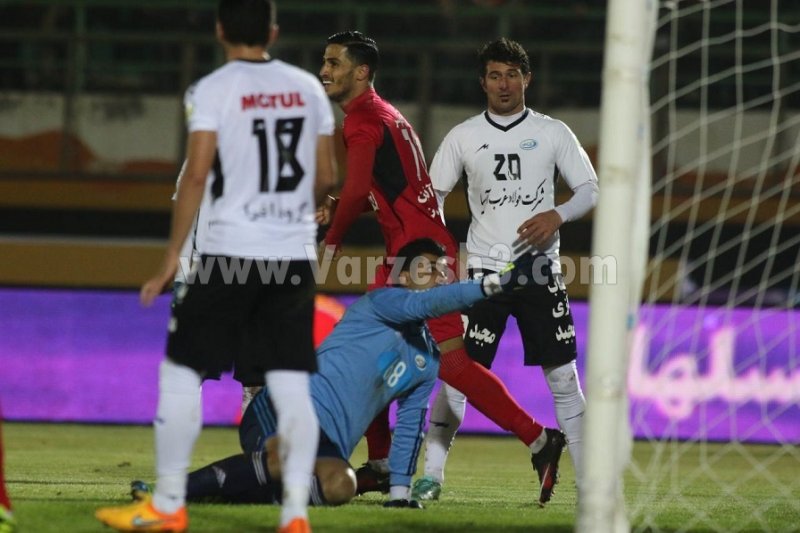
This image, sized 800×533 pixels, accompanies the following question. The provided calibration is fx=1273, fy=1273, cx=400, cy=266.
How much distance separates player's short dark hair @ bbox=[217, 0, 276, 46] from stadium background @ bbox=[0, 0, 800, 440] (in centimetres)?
795

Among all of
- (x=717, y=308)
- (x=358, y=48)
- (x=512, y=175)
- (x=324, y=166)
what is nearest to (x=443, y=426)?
(x=512, y=175)

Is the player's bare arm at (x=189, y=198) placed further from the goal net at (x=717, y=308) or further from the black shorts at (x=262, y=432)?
the goal net at (x=717, y=308)

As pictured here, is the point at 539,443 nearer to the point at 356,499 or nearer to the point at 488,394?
the point at 488,394

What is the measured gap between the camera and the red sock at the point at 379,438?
5.79 metres

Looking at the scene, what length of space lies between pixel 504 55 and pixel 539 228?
0.89 m

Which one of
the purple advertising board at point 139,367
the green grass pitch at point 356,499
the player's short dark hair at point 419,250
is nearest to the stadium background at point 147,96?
the purple advertising board at point 139,367

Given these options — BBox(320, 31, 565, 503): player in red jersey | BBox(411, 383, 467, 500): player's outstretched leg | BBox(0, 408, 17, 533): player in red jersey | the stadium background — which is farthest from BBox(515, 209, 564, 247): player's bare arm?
the stadium background

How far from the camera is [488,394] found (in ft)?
19.2

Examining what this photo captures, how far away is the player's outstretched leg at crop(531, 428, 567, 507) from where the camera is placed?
5.71 m

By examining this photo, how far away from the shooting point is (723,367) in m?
10.5

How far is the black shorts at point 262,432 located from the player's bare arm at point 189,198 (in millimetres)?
1095

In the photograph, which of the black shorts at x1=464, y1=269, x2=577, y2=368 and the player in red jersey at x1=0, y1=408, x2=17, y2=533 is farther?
the black shorts at x1=464, y1=269, x2=577, y2=368

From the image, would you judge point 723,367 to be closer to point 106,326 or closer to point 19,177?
point 106,326

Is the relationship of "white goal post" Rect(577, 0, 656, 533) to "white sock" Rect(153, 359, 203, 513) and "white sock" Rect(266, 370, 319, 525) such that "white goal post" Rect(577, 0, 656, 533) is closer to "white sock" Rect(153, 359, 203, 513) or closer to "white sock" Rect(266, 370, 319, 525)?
"white sock" Rect(266, 370, 319, 525)
